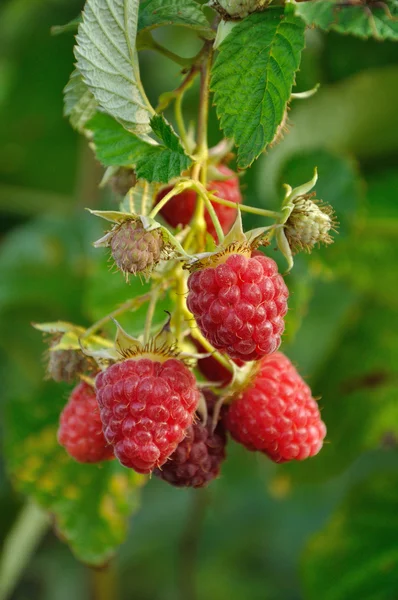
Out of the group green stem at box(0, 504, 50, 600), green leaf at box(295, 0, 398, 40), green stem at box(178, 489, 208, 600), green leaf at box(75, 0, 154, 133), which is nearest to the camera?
green leaf at box(295, 0, 398, 40)

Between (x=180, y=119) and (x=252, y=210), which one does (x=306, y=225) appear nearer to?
(x=252, y=210)

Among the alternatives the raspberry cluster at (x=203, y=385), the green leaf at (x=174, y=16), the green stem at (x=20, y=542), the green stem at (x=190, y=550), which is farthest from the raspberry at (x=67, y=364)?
the green stem at (x=190, y=550)

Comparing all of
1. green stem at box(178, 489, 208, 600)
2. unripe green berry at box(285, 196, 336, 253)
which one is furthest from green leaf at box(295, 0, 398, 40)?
green stem at box(178, 489, 208, 600)

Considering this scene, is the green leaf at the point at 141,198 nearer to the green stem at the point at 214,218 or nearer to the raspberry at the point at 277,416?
the green stem at the point at 214,218

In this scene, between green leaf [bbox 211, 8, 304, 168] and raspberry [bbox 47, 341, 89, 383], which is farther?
raspberry [bbox 47, 341, 89, 383]

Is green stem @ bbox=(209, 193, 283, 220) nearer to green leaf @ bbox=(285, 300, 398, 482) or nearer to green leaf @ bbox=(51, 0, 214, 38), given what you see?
green leaf @ bbox=(51, 0, 214, 38)

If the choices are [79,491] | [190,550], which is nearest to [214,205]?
[79,491]

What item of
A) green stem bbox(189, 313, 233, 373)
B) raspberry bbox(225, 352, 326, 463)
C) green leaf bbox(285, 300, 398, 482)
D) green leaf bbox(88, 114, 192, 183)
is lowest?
green leaf bbox(285, 300, 398, 482)
